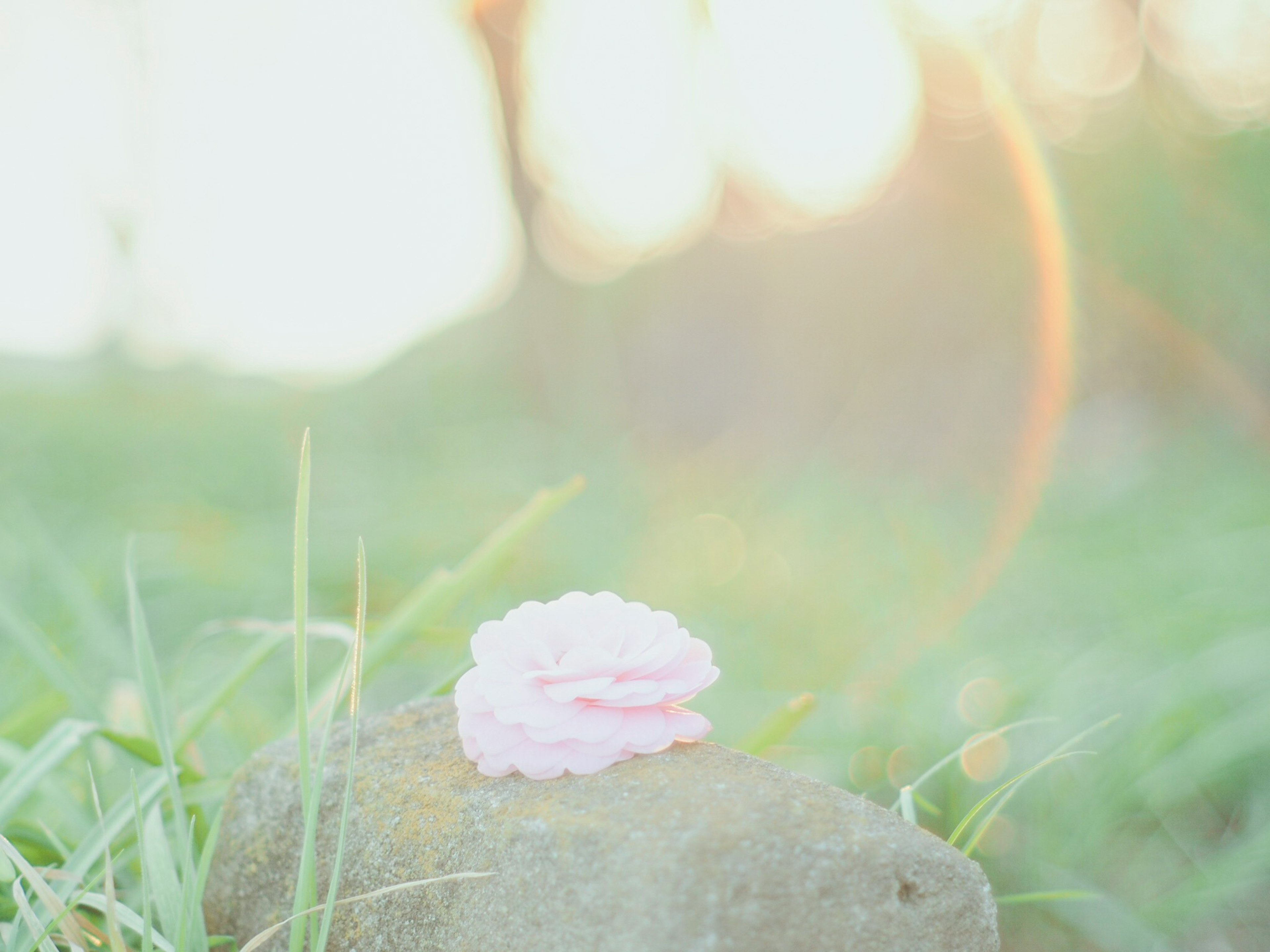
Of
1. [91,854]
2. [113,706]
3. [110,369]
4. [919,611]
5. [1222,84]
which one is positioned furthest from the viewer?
[110,369]

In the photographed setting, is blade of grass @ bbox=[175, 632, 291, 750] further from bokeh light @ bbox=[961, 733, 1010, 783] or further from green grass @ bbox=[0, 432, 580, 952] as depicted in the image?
bokeh light @ bbox=[961, 733, 1010, 783]

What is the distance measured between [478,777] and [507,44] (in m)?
4.96

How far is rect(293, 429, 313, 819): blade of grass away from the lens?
0.73m

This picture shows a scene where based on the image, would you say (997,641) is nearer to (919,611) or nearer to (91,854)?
(919,611)

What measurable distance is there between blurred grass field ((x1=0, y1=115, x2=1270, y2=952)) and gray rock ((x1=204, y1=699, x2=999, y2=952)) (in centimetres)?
41

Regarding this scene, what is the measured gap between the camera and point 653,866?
0.63 metres

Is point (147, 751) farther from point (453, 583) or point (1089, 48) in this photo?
point (1089, 48)

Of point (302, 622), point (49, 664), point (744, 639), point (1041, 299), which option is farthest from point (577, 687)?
point (1041, 299)

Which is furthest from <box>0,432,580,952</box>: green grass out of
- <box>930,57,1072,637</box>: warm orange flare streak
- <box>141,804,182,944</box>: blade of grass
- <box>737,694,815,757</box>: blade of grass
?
<box>930,57,1072,637</box>: warm orange flare streak

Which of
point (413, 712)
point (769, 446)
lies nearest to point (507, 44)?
point (769, 446)

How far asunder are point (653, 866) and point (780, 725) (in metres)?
0.47

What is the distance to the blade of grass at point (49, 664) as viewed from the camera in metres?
1.15

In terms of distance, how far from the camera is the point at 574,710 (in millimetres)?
749

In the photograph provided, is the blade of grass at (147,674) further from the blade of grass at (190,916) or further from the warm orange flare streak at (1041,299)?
the warm orange flare streak at (1041,299)
